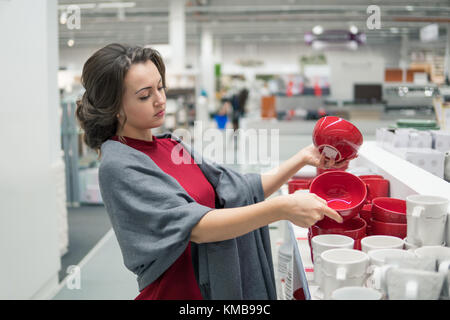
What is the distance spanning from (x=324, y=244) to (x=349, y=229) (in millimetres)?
251

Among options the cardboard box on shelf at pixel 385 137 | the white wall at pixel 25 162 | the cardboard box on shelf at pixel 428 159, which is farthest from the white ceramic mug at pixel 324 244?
the white wall at pixel 25 162

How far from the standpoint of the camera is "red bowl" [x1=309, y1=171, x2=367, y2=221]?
1.61 metres

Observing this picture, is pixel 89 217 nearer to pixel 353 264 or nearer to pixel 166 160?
pixel 166 160

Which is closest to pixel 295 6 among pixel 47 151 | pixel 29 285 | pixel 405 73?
pixel 405 73

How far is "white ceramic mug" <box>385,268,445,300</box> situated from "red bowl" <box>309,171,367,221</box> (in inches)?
24.6

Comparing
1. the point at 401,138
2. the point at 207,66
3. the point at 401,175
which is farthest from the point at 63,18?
the point at 207,66

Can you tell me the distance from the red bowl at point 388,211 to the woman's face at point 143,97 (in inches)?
31.5

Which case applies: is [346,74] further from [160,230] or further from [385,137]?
[160,230]

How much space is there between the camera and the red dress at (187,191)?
55.7 inches

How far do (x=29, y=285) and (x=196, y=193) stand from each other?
2125 mm

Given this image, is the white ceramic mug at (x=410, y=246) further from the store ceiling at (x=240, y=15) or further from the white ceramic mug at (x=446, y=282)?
the store ceiling at (x=240, y=15)

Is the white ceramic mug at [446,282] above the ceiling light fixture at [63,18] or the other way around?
the other way around

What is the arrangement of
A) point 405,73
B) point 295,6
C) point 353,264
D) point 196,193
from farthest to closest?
point 295,6 < point 405,73 < point 196,193 < point 353,264
